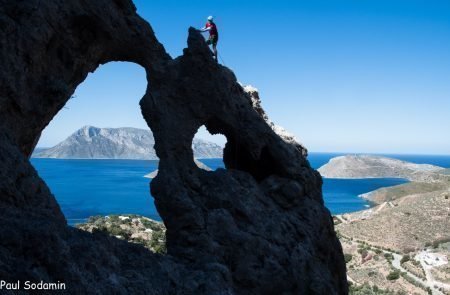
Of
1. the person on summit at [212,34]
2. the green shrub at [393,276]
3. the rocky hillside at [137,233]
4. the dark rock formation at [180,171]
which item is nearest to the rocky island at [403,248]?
the green shrub at [393,276]

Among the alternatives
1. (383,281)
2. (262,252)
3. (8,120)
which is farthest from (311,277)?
(383,281)

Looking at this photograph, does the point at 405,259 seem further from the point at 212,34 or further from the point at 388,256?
the point at 212,34

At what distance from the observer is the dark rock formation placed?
12312 millimetres

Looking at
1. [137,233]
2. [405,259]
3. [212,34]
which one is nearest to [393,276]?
[405,259]

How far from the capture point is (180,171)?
17.7 m

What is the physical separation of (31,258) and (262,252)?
34.5ft

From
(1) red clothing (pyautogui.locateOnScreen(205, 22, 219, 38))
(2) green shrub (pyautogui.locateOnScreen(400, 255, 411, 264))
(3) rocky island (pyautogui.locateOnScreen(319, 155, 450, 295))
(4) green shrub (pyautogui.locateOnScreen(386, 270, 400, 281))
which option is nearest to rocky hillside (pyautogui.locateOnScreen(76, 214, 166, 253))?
(3) rocky island (pyautogui.locateOnScreen(319, 155, 450, 295))

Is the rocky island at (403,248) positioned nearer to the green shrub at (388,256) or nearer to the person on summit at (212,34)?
the green shrub at (388,256)

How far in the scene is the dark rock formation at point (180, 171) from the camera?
1231 cm

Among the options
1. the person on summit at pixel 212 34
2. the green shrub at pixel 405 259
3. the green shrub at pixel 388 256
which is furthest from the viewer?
the green shrub at pixel 388 256

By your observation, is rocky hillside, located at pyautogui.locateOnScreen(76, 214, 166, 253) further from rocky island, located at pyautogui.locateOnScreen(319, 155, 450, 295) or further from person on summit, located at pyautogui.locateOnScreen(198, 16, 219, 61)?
person on summit, located at pyautogui.locateOnScreen(198, 16, 219, 61)

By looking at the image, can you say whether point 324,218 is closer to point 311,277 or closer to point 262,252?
point 311,277

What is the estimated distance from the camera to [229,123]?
19781mm

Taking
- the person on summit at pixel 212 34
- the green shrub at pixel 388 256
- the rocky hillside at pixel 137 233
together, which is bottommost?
the green shrub at pixel 388 256
